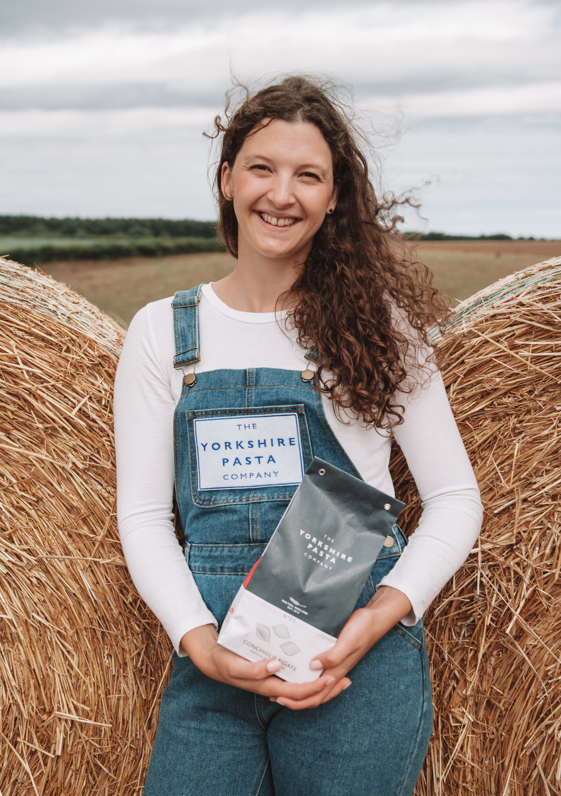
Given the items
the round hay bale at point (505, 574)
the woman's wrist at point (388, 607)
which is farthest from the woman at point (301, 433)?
the round hay bale at point (505, 574)

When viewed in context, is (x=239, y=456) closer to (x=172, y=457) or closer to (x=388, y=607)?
(x=172, y=457)

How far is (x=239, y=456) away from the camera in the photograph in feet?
3.44

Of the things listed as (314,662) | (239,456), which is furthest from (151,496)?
(314,662)

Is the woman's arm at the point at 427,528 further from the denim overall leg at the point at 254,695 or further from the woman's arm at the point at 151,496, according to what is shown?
the woman's arm at the point at 151,496

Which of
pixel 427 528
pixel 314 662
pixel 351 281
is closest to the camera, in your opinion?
pixel 314 662

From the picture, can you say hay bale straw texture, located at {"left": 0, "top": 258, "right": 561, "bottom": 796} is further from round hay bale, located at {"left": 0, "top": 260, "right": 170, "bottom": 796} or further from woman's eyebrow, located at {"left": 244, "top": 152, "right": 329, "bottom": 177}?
woman's eyebrow, located at {"left": 244, "top": 152, "right": 329, "bottom": 177}

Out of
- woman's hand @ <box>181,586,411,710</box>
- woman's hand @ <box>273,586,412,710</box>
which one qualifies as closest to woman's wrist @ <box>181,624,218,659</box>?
woman's hand @ <box>181,586,411,710</box>

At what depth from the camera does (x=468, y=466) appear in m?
1.07

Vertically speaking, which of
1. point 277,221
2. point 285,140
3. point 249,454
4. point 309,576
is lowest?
point 309,576

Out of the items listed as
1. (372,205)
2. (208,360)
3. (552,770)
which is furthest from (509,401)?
(552,770)

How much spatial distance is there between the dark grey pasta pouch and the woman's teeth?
17.3 inches

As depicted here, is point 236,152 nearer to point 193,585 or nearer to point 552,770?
point 193,585

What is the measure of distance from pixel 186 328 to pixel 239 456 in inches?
10.1

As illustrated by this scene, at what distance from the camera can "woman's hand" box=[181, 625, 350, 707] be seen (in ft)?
2.80
